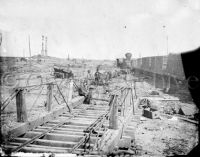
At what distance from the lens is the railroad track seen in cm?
526

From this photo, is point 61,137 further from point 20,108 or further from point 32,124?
point 20,108

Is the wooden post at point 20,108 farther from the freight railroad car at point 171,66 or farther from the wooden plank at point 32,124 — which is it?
the freight railroad car at point 171,66

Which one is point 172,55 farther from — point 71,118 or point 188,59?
point 188,59

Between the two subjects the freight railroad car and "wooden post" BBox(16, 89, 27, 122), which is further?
the freight railroad car

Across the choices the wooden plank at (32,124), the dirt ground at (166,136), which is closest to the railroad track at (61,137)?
the wooden plank at (32,124)

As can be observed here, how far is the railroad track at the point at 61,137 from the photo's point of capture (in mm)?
5265

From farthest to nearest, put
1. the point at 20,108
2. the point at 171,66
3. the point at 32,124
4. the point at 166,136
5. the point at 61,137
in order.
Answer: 1. the point at 171,66
2. the point at 166,136
3. the point at 32,124
4. the point at 20,108
5. the point at 61,137

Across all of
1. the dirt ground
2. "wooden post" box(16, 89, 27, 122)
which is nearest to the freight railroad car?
the dirt ground

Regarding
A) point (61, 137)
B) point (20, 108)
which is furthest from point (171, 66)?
point (20, 108)

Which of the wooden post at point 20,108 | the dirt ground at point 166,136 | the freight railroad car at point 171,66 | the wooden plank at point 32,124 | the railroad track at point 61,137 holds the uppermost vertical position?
the freight railroad car at point 171,66

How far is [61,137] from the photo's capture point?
6.32 m

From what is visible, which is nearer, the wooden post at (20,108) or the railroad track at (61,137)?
the railroad track at (61,137)

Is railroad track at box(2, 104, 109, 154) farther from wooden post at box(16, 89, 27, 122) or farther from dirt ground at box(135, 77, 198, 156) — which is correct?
dirt ground at box(135, 77, 198, 156)

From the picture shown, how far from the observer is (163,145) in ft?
21.9
